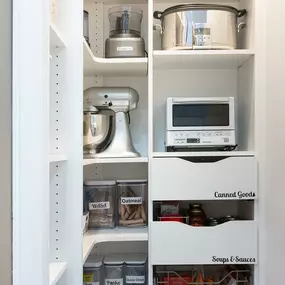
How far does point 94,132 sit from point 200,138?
1.56 feet

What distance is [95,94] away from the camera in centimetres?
181

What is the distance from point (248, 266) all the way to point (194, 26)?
1.14m

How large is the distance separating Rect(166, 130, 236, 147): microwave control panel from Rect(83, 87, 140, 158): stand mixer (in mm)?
190

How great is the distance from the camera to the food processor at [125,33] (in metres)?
1.78

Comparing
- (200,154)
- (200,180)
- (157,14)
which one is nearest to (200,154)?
(200,154)

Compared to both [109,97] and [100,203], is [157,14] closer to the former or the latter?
[109,97]

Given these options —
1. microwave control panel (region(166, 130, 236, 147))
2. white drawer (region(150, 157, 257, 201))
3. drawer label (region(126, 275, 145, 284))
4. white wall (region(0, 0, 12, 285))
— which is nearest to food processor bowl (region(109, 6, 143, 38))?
microwave control panel (region(166, 130, 236, 147))

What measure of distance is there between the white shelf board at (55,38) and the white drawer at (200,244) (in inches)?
33.4

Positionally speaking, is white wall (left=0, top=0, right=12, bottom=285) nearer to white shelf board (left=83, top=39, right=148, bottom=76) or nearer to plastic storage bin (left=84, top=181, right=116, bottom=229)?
white shelf board (left=83, top=39, right=148, bottom=76)

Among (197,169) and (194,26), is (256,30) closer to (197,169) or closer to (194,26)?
(194,26)

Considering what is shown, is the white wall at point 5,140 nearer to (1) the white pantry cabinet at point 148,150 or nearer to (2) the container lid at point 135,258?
(1) the white pantry cabinet at point 148,150

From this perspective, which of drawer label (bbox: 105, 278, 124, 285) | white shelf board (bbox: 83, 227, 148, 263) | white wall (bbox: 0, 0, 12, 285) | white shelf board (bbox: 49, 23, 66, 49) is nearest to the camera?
white wall (bbox: 0, 0, 12, 285)

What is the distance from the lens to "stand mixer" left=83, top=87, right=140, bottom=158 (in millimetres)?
1743

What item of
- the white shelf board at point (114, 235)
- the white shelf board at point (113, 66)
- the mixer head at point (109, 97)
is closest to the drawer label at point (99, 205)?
the white shelf board at point (114, 235)
